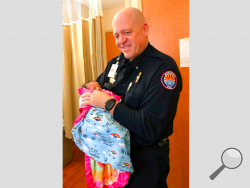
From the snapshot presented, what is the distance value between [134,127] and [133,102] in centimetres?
17

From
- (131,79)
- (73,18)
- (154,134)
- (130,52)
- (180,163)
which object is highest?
A: (73,18)

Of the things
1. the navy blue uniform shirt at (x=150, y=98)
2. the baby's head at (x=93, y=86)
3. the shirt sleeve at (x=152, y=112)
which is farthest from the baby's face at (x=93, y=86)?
the shirt sleeve at (x=152, y=112)

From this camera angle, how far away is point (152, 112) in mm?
851

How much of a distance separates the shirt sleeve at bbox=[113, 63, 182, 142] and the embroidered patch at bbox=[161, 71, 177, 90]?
0.4 inches

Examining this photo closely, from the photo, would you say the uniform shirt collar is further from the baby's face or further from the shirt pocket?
the baby's face

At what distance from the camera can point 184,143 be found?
1.69m

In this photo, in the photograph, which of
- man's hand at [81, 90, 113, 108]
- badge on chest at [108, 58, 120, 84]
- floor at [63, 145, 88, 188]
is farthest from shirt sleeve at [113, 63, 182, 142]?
floor at [63, 145, 88, 188]

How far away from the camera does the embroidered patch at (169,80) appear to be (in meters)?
0.86

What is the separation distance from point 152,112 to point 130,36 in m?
0.49

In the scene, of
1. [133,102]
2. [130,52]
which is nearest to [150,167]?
[133,102]

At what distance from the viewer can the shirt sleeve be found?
838 millimetres

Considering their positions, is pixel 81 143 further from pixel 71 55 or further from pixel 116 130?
pixel 71 55
